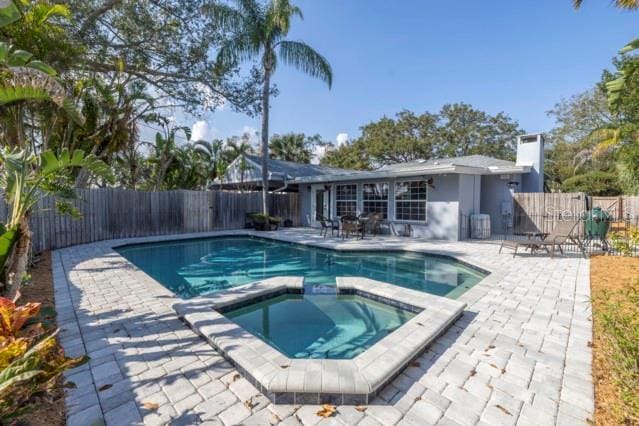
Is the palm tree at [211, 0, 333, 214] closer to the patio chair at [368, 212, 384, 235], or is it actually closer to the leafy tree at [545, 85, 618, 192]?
the patio chair at [368, 212, 384, 235]

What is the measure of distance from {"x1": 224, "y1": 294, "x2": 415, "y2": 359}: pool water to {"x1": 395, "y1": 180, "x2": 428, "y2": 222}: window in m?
8.13

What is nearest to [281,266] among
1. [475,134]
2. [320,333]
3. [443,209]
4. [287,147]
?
[320,333]

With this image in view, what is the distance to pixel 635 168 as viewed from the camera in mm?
9781

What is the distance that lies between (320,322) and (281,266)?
4.17 m

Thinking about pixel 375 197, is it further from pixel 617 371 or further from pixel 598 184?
pixel 598 184

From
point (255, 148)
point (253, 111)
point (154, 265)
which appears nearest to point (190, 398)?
point (154, 265)

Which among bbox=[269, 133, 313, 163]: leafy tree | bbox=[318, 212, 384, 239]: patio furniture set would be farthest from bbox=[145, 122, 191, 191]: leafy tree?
bbox=[269, 133, 313, 163]: leafy tree

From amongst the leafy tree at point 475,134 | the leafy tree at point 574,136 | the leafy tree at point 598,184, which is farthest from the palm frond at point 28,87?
the leafy tree at point 475,134

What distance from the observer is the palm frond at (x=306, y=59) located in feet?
45.3

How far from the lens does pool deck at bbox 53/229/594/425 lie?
2.37m

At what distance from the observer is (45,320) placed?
4.00 metres

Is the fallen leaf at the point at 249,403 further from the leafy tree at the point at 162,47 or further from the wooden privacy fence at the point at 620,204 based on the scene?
the wooden privacy fence at the point at 620,204

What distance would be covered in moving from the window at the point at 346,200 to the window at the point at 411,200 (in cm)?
241

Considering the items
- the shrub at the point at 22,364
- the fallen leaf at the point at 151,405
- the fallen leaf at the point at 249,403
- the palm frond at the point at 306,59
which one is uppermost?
the palm frond at the point at 306,59
